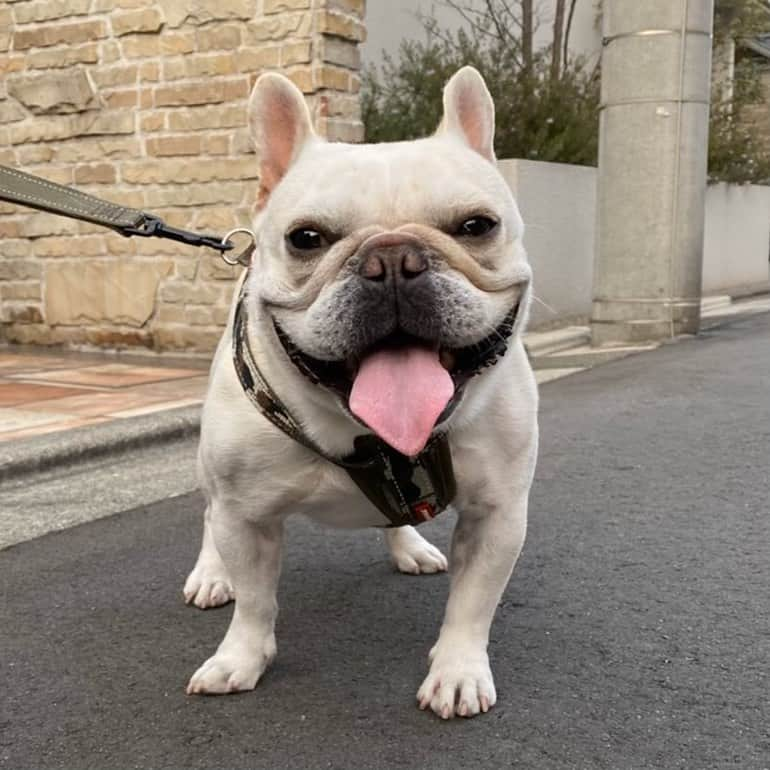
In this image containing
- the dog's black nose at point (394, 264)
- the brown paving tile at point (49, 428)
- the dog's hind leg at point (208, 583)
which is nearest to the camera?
the dog's black nose at point (394, 264)

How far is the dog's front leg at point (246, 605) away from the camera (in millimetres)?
2293

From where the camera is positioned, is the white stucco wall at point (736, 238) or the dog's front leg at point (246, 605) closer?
the dog's front leg at point (246, 605)

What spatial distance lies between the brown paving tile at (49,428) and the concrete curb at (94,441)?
11cm

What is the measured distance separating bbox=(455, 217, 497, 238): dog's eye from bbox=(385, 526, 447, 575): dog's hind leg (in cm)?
127

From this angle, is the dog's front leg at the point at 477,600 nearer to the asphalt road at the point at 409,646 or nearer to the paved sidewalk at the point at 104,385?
the asphalt road at the point at 409,646

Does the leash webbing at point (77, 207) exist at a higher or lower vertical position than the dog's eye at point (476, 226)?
higher

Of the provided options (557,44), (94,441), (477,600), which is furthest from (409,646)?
(557,44)

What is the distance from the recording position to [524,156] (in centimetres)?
1034

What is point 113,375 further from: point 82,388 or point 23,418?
point 23,418

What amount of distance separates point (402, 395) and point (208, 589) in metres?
1.24

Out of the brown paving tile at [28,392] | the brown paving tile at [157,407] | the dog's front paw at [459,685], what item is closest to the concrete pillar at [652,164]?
the brown paving tile at [157,407]

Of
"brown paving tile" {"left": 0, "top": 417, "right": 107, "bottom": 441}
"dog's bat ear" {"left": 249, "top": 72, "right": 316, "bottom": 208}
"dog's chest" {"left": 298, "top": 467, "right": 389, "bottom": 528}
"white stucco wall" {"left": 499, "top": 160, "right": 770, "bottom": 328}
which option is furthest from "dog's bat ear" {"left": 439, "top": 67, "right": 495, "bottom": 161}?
"white stucco wall" {"left": 499, "top": 160, "right": 770, "bottom": 328}

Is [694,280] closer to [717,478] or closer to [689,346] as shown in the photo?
[689,346]

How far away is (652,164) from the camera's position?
8570 mm
